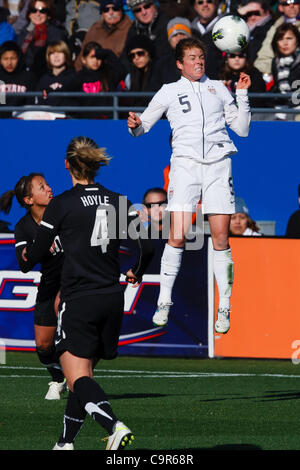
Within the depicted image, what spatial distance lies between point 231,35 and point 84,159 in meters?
3.59

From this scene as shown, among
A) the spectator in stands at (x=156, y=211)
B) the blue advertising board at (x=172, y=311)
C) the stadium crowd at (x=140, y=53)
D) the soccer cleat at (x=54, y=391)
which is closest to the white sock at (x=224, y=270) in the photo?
the soccer cleat at (x=54, y=391)

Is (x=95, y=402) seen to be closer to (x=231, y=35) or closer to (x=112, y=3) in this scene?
(x=231, y=35)

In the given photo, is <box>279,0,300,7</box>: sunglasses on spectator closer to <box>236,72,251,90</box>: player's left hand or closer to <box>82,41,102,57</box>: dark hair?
<box>82,41,102,57</box>: dark hair

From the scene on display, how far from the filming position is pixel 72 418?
735 cm

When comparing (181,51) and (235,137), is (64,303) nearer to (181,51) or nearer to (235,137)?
(181,51)

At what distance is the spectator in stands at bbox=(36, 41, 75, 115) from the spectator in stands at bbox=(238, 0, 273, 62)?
285 cm

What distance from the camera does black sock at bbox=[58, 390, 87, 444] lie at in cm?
734

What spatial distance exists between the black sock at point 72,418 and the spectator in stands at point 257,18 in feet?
33.8

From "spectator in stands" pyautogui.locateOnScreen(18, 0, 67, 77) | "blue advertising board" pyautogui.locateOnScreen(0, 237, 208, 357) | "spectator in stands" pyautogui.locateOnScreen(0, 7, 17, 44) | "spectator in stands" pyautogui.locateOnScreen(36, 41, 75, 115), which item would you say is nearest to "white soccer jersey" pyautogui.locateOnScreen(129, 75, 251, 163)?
"blue advertising board" pyautogui.locateOnScreen(0, 237, 208, 357)

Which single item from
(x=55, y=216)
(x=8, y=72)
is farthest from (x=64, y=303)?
(x=8, y=72)

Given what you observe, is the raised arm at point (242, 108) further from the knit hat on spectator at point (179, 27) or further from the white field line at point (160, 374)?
the knit hat on spectator at point (179, 27)

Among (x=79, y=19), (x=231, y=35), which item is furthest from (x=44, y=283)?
(x=79, y=19)

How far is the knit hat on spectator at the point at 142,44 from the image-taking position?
1612 centimetres

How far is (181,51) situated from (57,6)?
32.5 ft
